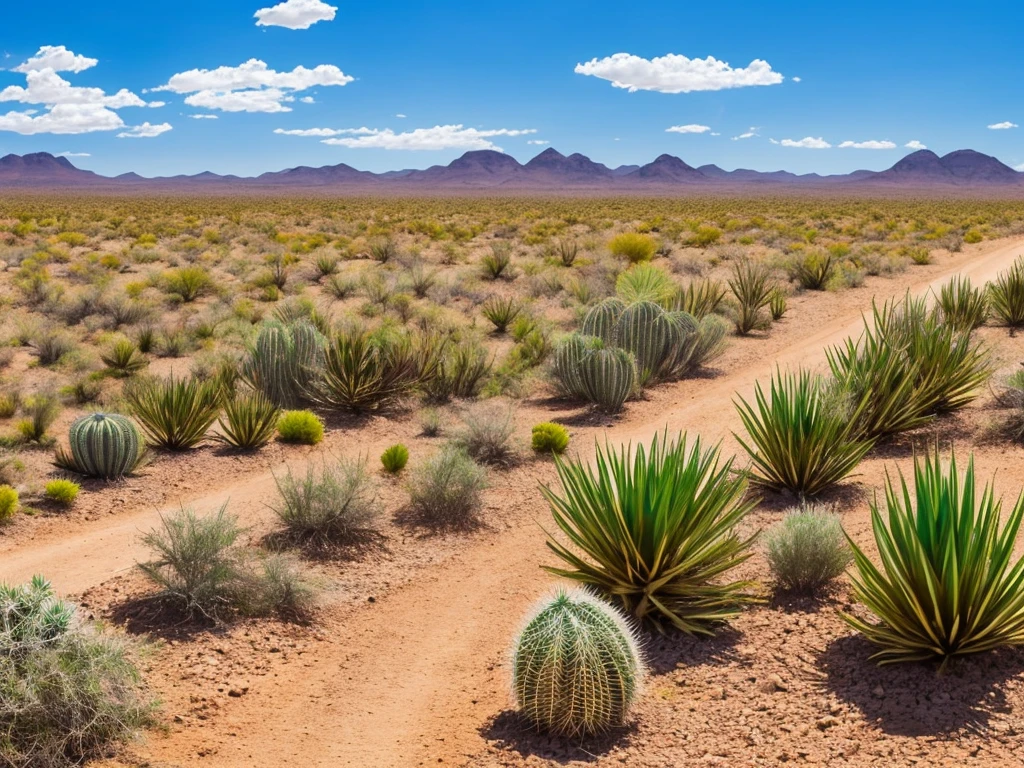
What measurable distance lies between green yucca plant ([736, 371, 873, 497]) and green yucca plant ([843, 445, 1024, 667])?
2425 millimetres

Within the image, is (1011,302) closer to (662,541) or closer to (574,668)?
(662,541)

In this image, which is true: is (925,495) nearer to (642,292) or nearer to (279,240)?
(642,292)

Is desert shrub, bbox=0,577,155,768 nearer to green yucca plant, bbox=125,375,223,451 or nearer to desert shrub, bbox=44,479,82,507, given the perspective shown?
desert shrub, bbox=44,479,82,507

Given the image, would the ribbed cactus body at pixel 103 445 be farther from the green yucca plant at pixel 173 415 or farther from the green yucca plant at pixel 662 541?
the green yucca plant at pixel 662 541

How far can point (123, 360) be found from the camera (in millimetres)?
14117

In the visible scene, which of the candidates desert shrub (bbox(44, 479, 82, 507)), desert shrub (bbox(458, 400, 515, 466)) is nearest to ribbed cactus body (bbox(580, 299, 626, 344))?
desert shrub (bbox(458, 400, 515, 466))

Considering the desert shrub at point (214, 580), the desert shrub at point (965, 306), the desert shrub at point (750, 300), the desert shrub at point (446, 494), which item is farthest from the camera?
the desert shrub at point (750, 300)

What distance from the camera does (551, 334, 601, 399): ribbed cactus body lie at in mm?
10906

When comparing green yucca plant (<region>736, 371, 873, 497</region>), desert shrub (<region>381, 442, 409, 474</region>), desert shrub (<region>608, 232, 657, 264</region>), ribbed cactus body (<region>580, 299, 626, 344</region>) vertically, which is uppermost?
desert shrub (<region>608, 232, 657, 264</region>)

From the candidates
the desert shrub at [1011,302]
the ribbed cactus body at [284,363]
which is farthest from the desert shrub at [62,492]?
the desert shrub at [1011,302]

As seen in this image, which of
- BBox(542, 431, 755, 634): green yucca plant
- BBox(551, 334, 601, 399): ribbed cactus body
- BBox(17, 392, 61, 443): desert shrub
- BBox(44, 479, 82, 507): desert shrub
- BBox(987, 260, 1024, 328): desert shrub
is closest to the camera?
BBox(542, 431, 755, 634): green yucca plant

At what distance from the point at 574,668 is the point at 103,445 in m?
6.09

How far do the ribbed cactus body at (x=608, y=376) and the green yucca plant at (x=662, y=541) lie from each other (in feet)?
16.9

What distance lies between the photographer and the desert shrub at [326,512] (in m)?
6.89
